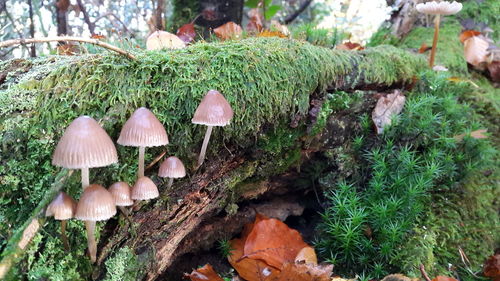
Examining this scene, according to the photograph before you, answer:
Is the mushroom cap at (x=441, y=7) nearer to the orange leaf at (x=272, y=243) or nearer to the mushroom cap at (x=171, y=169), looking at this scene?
the orange leaf at (x=272, y=243)

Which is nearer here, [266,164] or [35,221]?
[35,221]

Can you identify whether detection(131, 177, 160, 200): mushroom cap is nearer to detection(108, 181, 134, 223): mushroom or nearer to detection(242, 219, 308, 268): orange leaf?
detection(108, 181, 134, 223): mushroom

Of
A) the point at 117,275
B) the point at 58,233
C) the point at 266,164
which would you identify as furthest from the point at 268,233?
the point at 58,233

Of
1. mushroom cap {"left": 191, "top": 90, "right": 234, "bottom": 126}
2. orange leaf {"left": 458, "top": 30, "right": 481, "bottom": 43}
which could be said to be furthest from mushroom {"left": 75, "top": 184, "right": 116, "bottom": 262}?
orange leaf {"left": 458, "top": 30, "right": 481, "bottom": 43}

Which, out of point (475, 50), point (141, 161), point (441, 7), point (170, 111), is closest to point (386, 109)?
point (441, 7)

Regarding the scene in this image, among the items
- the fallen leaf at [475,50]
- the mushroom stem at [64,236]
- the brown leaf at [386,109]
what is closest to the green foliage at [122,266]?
the mushroom stem at [64,236]

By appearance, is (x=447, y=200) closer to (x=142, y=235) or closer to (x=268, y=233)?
(x=268, y=233)
